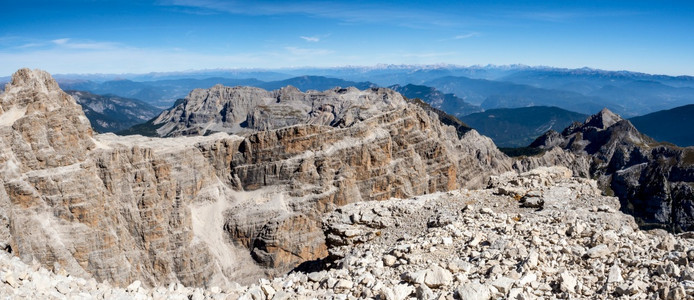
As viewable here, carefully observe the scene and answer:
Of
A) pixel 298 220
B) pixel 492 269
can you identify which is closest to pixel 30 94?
pixel 298 220

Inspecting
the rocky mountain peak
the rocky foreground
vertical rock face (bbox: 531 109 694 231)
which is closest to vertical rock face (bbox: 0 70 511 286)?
the rocky mountain peak

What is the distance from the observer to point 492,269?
1408 centimetres

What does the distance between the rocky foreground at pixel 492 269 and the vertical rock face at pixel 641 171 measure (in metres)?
128

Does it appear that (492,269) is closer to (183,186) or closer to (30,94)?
(183,186)

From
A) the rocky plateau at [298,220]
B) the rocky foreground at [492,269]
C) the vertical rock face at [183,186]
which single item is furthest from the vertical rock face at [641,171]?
the rocky foreground at [492,269]

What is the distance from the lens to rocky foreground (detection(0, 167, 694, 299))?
12.4 m

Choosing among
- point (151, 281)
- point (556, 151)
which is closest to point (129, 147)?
point (151, 281)

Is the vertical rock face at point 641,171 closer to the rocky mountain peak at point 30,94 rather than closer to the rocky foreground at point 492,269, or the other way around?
the rocky foreground at point 492,269

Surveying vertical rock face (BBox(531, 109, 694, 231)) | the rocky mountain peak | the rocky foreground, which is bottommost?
vertical rock face (BBox(531, 109, 694, 231))

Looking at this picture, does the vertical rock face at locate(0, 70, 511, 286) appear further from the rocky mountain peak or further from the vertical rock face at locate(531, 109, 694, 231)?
the vertical rock face at locate(531, 109, 694, 231)

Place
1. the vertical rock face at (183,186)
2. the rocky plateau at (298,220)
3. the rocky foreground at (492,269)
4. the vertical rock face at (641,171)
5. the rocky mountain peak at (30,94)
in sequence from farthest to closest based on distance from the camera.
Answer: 1. the vertical rock face at (641,171)
2. the rocky mountain peak at (30,94)
3. the vertical rock face at (183,186)
4. the rocky plateau at (298,220)
5. the rocky foreground at (492,269)

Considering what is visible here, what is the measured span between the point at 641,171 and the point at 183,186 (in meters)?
151

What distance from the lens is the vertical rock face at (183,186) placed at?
5516cm

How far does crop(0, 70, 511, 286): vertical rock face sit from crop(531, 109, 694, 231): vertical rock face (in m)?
85.2
